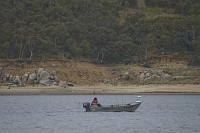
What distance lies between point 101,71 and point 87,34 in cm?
1139

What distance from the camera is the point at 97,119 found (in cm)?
5162

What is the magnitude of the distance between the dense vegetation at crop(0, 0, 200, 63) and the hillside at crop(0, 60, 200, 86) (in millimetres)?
3159

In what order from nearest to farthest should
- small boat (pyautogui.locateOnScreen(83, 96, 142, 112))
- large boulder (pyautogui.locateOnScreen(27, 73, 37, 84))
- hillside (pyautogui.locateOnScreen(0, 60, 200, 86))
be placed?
small boat (pyautogui.locateOnScreen(83, 96, 142, 112)) → large boulder (pyautogui.locateOnScreen(27, 73, 37, 84)) → hillside (pyautogui.locateOnScreen(0, 60, 200, 86))

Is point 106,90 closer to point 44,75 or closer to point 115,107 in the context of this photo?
point 44,75

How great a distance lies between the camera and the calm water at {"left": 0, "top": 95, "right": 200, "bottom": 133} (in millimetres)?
43562

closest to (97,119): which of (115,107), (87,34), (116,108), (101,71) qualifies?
(115,107)

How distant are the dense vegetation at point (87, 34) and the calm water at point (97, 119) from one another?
1973 cm

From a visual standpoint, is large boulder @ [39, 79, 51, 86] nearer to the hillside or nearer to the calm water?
the hillside

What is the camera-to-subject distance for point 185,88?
7894cm

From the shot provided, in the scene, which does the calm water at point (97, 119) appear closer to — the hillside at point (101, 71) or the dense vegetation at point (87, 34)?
the hillside at point (101, 71)

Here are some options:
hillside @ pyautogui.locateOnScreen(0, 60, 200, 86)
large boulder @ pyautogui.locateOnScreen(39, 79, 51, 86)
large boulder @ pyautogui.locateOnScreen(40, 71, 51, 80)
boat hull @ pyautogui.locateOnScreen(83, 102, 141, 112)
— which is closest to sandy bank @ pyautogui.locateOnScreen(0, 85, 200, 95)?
large boulder @ pyautogui.locateOnScreen(39, 79, 51, 86)

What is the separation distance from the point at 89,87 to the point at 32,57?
12266 mm

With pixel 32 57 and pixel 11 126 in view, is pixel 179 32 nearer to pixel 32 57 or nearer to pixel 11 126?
pixel 32 57

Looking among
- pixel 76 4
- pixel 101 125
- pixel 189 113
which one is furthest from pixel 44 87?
pixel 76 4
